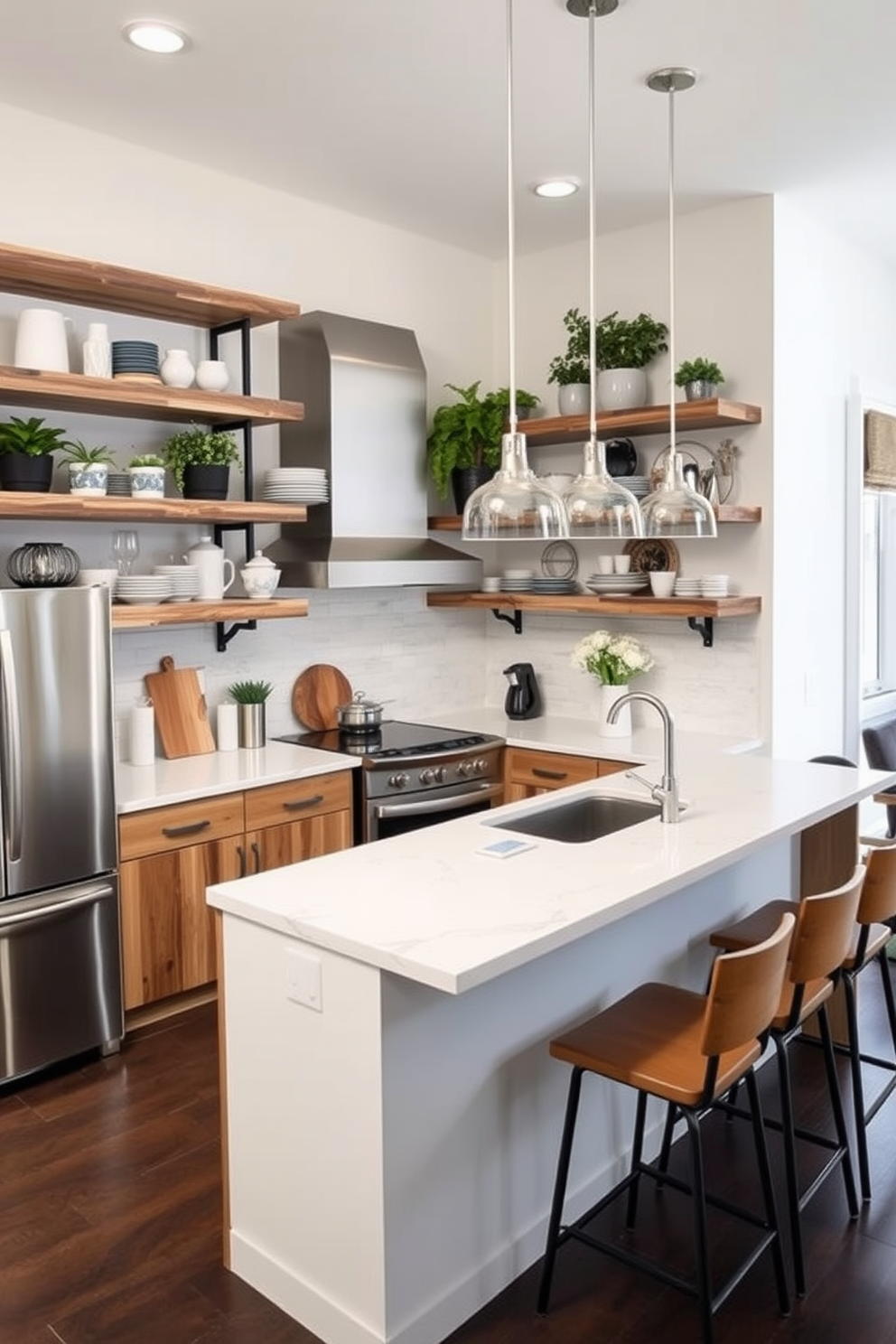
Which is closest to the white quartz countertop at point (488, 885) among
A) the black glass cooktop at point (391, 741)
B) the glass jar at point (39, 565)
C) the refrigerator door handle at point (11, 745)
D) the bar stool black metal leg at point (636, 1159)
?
the bar stool black metal leg at point (636, 1159)

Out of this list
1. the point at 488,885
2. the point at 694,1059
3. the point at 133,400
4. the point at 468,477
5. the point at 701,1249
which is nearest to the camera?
the point at 701,1249

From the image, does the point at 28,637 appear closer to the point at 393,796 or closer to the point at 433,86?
the point at 393,796

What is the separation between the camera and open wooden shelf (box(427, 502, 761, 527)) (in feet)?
14.3

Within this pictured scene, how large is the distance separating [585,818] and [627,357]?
235cm

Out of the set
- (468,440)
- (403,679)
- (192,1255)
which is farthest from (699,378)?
(192,1255)

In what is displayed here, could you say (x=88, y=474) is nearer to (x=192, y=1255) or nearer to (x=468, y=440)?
(x=468, y=440)

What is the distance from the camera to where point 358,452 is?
14.9ft

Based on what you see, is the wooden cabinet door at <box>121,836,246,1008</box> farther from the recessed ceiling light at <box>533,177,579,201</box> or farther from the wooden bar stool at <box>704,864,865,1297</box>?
the recessed ceiling light at <box>533,177,579,201</box>

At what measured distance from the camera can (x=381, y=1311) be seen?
2119 mm

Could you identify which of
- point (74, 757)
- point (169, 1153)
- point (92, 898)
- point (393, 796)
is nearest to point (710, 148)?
point (393, 796)

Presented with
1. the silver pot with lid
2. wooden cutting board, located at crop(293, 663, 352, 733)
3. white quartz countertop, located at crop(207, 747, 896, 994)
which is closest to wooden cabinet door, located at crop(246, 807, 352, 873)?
the silver pot with lid

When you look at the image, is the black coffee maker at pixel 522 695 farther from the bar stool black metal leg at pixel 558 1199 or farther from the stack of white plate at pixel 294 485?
the bar stool black metal leg at pixel 558 1199

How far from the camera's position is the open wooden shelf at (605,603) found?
442 cm

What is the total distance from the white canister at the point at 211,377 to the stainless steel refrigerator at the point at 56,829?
3.11 feet
